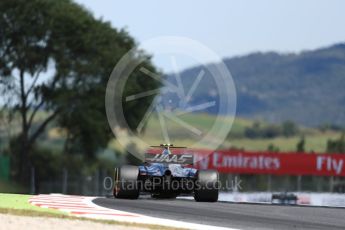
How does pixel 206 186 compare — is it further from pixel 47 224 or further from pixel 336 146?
pixel 336 146

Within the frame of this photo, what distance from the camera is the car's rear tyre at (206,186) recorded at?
24.0 meters

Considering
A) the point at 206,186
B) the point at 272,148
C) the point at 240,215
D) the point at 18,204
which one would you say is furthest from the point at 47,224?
the point at 272,148

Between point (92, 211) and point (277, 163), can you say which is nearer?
point (92, 211)

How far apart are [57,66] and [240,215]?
135ft

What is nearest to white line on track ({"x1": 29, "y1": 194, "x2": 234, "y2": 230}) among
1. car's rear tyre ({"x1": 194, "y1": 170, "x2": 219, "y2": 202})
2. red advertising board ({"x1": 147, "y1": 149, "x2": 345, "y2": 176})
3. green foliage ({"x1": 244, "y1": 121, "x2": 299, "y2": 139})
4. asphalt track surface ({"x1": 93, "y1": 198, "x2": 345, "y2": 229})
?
asphalt track surface ({"x1": 93, "y1": 198, "x2": 345, "y2": 229})

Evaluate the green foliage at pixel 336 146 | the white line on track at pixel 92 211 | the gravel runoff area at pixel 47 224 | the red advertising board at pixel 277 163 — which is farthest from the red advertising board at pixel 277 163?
the gravel runoff area at pixel 47 224

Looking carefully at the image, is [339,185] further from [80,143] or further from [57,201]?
[57,201]

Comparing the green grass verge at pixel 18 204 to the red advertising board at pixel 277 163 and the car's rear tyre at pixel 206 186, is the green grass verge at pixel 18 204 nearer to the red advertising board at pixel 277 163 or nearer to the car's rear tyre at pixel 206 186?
the car's rear tyre at pixel 206 186

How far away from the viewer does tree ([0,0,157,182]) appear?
5875 cm

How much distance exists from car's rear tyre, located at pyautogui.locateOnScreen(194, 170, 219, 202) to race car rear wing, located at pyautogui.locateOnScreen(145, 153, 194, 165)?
0.82m

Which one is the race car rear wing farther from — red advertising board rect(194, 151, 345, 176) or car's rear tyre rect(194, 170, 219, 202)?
red advertising board rect(194, 151, 345, 176)

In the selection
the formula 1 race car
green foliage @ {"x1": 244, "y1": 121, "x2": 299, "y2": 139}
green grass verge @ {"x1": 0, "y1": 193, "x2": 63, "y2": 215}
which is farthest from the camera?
green foliage @ {"x1": 244, "y1": 121, "x2": 299, "y2": 139}

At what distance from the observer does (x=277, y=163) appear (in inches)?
2104

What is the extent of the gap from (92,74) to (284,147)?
40165mm
